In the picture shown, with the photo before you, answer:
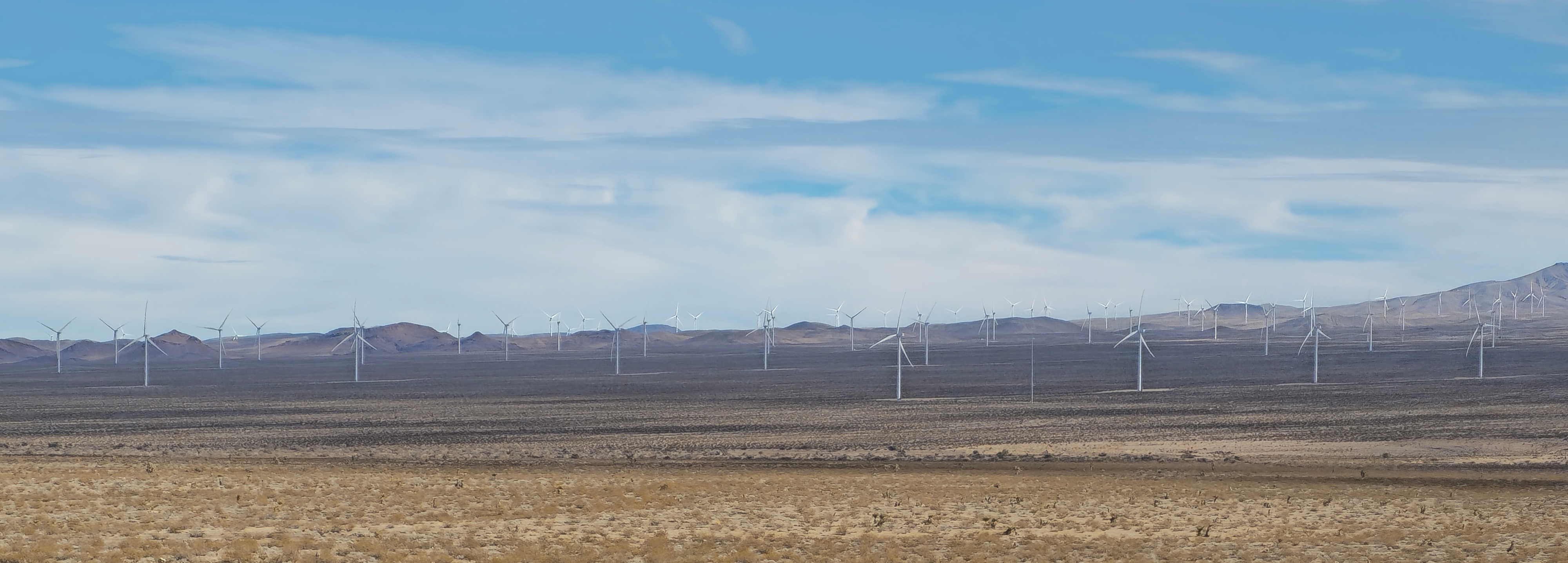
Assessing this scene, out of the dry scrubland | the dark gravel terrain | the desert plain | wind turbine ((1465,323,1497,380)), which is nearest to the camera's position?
the dry scrubland

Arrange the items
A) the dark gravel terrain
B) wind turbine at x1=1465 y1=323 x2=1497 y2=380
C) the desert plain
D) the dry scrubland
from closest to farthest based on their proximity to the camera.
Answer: the dry scrubland < the desert plain < the dark gravel terrain < wind turbine at x1=1465 y1=323 x2=1497 y2=380

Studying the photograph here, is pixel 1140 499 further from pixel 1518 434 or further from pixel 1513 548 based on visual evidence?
pixel 1518 434

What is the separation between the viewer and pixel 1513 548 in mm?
27969

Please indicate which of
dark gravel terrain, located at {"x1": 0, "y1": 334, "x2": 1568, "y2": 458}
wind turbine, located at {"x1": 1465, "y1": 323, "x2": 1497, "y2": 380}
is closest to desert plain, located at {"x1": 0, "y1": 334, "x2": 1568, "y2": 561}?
dark gravel terrain, located at {"x1": 0, "y1": 334, "x2": 1568, "y2": 458}

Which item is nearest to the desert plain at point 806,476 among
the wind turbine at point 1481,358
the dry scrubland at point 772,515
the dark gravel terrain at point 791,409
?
the dry scrubland at point 772,515

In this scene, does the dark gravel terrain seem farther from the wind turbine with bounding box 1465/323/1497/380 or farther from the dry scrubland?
the dry scrubland

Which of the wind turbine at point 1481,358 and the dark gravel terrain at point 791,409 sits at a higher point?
the wind turbine at point 1481,358

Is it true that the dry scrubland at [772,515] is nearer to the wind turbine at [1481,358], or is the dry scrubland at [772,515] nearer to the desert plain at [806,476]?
the desert plain at [806,476]

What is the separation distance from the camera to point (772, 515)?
34.1m

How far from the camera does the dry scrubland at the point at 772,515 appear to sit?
27781mm

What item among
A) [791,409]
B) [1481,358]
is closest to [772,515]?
[791,409]

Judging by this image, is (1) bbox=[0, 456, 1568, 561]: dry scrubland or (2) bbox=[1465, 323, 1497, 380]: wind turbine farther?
(2) bbox=[1465, 323, 1497, 380]: wind turbine

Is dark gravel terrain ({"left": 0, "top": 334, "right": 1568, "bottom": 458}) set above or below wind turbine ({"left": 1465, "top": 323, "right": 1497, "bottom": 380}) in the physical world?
below

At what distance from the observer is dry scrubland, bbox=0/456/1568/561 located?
Answer: 2778 centimetres
